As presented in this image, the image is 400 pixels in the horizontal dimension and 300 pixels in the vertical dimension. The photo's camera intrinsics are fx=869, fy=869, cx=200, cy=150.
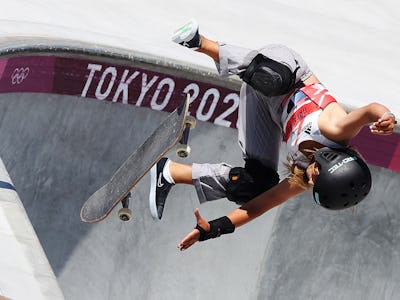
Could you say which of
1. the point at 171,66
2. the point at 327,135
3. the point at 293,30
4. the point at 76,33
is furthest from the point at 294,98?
the point at 293,30

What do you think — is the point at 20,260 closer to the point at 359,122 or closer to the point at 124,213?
the point at 124,213

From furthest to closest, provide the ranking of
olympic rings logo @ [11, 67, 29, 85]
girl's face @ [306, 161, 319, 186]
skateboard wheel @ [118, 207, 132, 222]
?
1. olympic rings logo @ [11, 67, 29, 85]
2. skateboard wheel @ [118, 207, 132, 222]
3. girl's face @ [306, 161, 319, 186]

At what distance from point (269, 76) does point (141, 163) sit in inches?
55.3

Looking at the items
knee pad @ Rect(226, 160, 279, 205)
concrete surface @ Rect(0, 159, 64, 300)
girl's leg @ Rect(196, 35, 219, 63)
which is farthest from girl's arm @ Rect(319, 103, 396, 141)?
concrete surface @ Rect(0, 159, 64, 300)

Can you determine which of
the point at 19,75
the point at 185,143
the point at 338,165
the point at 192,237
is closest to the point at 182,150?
the point at 185,143

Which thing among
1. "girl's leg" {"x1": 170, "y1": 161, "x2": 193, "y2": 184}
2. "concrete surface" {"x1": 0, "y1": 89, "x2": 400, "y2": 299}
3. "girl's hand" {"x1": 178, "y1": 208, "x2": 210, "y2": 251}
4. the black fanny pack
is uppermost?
the black fanny pack

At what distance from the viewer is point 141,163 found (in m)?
7.32

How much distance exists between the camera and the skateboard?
22.7ft

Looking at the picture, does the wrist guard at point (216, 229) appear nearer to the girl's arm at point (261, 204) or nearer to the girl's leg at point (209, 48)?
the girl's arm at point (261, 204)

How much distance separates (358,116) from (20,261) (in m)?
2.47

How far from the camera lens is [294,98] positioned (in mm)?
6789

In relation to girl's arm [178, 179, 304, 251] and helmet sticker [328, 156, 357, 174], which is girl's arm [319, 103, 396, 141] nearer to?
helmet sticker [328, 156, 357, 174]

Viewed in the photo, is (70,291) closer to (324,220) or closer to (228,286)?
(228,286)

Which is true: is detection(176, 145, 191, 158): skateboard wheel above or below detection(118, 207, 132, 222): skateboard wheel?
above
